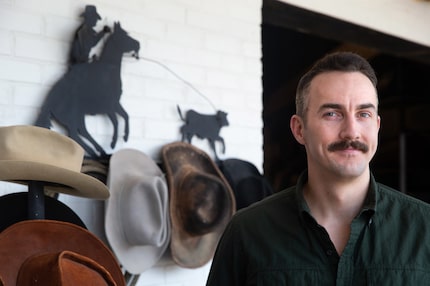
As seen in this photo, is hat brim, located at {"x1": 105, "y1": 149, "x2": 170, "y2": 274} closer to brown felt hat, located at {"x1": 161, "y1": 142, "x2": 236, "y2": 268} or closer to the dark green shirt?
brown felt hat, located at {"x1": 161, "y1": 142, "x2": 236, "y2": 268}

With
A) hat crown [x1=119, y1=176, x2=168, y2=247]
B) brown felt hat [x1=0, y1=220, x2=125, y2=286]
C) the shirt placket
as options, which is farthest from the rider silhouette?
the shirt placket

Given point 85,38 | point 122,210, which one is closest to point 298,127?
point 122,210

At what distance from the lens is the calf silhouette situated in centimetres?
264

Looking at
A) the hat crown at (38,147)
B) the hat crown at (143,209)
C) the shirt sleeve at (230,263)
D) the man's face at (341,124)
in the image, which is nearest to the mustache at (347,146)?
the man's face at (341,124)

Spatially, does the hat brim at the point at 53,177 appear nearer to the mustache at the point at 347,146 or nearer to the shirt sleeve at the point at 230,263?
the shirt sleeve at the point at 230,263

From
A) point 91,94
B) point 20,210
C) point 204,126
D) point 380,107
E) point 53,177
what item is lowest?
point 20,210

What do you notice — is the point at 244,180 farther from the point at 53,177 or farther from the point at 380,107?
the point at 380,107

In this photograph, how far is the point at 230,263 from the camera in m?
1.48

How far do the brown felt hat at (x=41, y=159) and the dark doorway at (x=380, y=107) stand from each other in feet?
11.3

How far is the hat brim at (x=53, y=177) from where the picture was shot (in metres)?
1.60

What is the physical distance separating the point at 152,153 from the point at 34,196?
872 mm

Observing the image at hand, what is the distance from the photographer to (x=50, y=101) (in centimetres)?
217

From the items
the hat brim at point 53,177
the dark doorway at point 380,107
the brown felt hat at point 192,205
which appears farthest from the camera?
the dark doorway at point 380,107

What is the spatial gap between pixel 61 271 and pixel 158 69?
1337 mm
